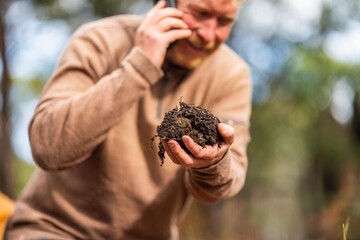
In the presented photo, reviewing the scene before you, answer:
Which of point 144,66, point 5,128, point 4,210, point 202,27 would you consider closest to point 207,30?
point 202,27

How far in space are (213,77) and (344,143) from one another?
10669 millimetres

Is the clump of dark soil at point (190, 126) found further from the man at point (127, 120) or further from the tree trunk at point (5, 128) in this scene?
the tree trunk at point (5, 128)

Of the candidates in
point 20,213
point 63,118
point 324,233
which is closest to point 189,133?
point 63,118

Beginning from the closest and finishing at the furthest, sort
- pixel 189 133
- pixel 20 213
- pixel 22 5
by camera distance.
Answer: pixel 189 133 → pixel 20 213 → pixel 22 5

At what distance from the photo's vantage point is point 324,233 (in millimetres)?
11352

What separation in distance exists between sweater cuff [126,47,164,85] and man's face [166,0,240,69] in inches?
9.6

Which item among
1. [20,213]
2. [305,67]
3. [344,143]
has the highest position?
[20,213]

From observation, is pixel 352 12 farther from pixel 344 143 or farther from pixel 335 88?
pixel 344 143

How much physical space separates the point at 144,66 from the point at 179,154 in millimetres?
829

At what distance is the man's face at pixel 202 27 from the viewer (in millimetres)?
3293

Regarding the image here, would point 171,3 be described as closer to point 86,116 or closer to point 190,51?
point 190,51

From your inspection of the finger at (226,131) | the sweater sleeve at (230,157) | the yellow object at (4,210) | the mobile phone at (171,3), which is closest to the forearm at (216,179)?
the sweater sleeve at (230,157)

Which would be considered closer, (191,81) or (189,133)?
(189,133)

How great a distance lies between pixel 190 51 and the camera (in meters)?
3.42
